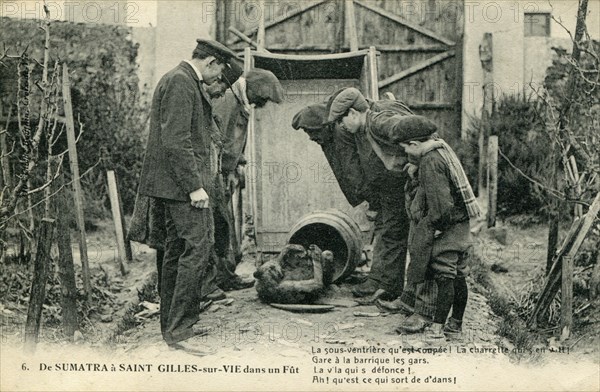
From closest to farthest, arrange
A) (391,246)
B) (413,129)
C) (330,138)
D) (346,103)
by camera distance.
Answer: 1. (413,129)
2. (346,103)
3. (391,246)
4. (330,138)

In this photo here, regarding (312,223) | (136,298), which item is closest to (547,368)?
(312,223)

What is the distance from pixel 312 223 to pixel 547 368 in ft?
6.41

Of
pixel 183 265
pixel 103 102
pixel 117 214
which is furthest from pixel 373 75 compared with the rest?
pixel 103 102

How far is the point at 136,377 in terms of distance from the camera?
430 centimetres

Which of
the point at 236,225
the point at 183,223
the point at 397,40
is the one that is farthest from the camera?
the point at 397,40

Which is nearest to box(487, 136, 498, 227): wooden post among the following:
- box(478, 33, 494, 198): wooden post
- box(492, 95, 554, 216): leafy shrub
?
box(492, 95, 554, 216): leafy shrub

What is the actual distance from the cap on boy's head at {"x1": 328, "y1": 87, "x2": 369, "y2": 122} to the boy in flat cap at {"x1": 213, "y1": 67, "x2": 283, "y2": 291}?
2.15ft

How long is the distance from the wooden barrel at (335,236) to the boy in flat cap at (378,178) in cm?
23

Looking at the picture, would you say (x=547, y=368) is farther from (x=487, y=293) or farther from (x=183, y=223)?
(x=183, y=223)

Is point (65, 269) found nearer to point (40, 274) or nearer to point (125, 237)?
point (40, 274)

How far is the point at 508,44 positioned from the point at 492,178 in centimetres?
151

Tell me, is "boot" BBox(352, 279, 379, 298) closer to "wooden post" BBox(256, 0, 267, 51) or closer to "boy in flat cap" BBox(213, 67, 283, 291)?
"boy in flat cap" BBox(213, 67, 283, 291)

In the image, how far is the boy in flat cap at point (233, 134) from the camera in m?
5.18

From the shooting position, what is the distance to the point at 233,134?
17.4 ft
